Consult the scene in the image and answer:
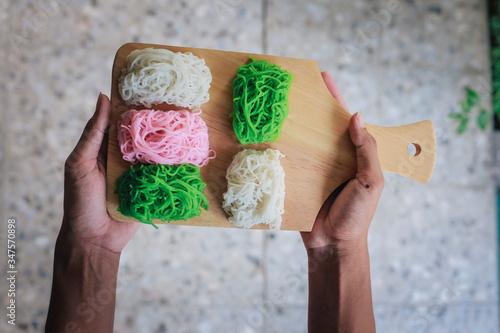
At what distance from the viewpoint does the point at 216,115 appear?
174 cm

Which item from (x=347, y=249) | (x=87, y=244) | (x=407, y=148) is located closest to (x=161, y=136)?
(x=87, y=244)

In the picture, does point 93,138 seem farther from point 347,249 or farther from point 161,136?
point 347,249

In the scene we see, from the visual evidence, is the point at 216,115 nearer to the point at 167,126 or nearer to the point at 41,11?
the point at 167,126

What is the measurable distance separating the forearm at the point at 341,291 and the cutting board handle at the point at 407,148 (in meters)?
0.44

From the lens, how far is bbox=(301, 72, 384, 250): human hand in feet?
5.59

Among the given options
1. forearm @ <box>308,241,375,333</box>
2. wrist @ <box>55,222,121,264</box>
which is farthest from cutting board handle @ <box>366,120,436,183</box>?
wrist @ <box>55,222,121,264</box>

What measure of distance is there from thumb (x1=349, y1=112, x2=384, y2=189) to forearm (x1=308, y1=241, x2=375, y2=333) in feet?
1.10

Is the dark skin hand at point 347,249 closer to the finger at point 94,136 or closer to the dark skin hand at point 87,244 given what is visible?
the dark skin hand at point 87,244

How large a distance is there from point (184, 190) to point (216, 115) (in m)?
0.40

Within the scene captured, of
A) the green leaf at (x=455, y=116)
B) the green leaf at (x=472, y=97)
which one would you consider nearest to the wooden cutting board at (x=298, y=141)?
the green leaf at (x=455, y=116)

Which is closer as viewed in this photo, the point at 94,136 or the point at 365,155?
the point at 94,136

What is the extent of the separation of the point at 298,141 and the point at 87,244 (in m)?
1.13

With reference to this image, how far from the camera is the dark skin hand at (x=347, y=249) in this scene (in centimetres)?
172

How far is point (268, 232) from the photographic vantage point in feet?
8.58
